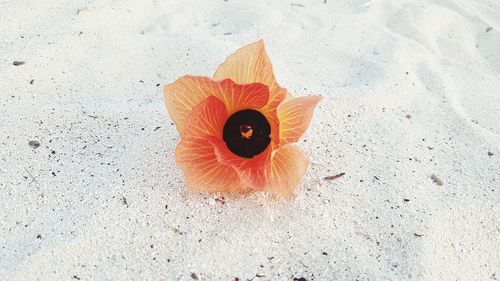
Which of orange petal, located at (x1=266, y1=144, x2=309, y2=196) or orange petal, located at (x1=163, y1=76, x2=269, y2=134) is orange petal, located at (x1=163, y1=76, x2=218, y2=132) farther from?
orange petal, located at (x1=266, y1=144, x2=309, y2=196)

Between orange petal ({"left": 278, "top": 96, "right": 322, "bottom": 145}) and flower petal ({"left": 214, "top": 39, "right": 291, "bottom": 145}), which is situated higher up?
flower petal ({"left": 214, "top": 39, "right": 291, "bottom": 145})

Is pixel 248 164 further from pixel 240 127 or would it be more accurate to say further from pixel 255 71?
pixel 255 71

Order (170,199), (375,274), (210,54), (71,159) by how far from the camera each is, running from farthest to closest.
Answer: (210,54) → (71,159) → (170,199) → (375,274)

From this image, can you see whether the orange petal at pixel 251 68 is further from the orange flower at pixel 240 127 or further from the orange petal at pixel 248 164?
the orange petal at pixel 248 164

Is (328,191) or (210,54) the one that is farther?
(210,54)

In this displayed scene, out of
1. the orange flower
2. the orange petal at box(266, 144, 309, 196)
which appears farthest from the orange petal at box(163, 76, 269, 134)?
the orange petal at box(266, 144, 309, 196)

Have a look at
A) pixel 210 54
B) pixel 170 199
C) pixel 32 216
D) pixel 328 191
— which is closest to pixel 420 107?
pixel 328 191

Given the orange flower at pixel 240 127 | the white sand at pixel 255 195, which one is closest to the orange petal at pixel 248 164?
the orange flower at pixel 240 127

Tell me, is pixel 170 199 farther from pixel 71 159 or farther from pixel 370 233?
pixel 370 233
